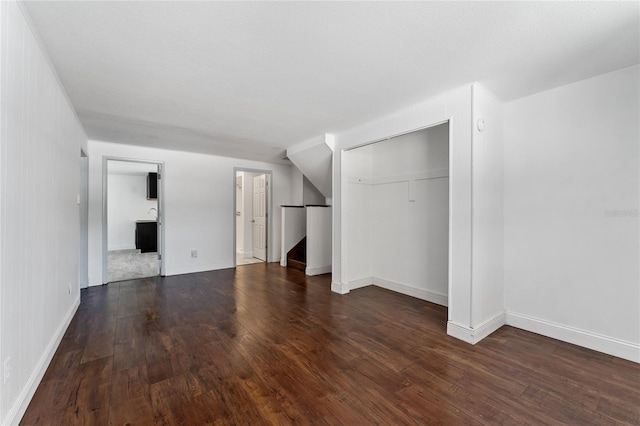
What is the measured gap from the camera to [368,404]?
1.72 meters

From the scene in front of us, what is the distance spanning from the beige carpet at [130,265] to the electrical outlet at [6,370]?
3.82 meters

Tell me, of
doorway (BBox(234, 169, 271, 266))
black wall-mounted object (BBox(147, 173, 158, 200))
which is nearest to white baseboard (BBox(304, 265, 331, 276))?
doorway (BBox(234, 169, 271, 266))

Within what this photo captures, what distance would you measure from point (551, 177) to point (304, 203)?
4586mm

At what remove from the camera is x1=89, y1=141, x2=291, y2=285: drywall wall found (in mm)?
4512

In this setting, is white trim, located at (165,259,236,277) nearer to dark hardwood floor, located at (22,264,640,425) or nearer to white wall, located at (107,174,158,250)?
dark hardwood floor, located at (22,264,640,425)

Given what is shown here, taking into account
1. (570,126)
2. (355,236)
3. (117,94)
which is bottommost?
(355,236)

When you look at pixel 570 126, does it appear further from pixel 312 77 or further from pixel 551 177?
pixel 312 77

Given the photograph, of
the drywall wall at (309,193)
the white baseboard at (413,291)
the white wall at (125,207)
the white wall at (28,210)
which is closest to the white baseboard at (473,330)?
the white baseboard at (413,291)

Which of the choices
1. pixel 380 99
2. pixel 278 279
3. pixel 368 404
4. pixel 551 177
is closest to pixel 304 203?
pixel 278 279

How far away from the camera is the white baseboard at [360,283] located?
421cm

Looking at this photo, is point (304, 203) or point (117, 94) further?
point (304, 203)

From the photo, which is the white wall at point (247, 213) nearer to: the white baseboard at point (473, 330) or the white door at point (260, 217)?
the white door at point (260, 217)

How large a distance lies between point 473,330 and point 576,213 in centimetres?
140

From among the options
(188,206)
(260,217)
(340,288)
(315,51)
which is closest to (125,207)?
(188,206)
